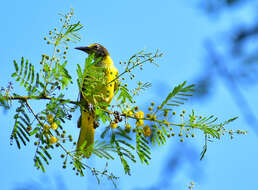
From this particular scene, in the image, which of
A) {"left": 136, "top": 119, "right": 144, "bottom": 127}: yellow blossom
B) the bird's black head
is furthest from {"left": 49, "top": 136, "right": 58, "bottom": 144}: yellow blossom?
the bird's black head

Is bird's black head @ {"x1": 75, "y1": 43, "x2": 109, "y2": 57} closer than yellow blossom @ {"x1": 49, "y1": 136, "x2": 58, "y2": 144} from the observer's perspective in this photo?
No

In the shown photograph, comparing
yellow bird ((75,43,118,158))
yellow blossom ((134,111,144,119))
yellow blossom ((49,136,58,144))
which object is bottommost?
yellow blossom ((49,136,58,144))

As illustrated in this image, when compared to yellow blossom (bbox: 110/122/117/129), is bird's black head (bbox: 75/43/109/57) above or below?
above

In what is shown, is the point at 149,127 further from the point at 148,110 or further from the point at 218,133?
the point at 218,133

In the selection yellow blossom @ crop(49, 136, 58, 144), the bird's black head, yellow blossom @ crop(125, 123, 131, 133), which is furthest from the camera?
the bird's black head

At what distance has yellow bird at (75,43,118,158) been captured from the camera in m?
1.85

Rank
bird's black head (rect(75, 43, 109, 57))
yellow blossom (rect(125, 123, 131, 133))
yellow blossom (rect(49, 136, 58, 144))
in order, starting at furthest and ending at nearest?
bird's black head (rect(75, 43, 109, 57)), yellow blossom (rect(125, 123, 131, 133)), yellow blossom (rect(49, 136, 58, 144))

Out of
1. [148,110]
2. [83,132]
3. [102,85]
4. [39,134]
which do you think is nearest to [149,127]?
[148,110]

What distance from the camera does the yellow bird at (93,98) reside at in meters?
1.85

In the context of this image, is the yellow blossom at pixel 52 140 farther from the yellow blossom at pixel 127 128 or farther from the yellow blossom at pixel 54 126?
the yellow blossom at pixel 127 128

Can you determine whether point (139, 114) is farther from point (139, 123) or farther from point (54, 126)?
point (54, 126)

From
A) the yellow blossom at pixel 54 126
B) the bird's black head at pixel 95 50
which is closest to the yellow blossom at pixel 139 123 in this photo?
the yellow blossom at pixel 54 126

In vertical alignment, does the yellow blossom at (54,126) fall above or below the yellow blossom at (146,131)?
above

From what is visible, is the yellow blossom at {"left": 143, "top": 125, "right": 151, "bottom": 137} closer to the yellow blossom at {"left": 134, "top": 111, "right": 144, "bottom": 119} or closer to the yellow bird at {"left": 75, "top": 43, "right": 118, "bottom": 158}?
the yellow blossom at {"left": 134, "top": 111, "right": 144, "bottom": 119}
